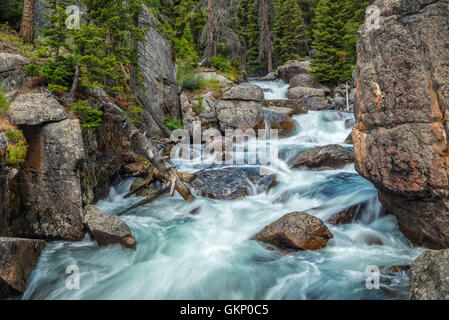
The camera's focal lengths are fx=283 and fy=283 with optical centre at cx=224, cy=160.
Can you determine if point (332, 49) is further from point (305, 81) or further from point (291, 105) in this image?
point (291, 105)

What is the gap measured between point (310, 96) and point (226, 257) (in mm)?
18191

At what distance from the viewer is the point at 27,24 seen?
32.6 feet

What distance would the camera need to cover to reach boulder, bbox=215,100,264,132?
47.9 ft

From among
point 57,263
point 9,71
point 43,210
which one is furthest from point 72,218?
point 9,71

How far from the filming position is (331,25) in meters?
23.6

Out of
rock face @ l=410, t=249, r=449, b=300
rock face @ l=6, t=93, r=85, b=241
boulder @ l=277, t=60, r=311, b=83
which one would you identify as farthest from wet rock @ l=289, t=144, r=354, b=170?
boulder @ l=277, t=60, r=311, b=83

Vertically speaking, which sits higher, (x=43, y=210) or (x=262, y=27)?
(x=262, y=27)

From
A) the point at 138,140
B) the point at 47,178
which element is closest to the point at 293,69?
the point at 138,140

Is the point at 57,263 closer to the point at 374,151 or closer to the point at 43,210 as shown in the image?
the point at 43,210

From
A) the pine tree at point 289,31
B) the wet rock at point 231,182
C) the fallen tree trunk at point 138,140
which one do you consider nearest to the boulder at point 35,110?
the fallen tree trunk at point 138,140

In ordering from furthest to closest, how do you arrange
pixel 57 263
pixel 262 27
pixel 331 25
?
pixel 262 27
pixel 331 25
pixel 57 263

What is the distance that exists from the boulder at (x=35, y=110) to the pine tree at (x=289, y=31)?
27992 millimetres
